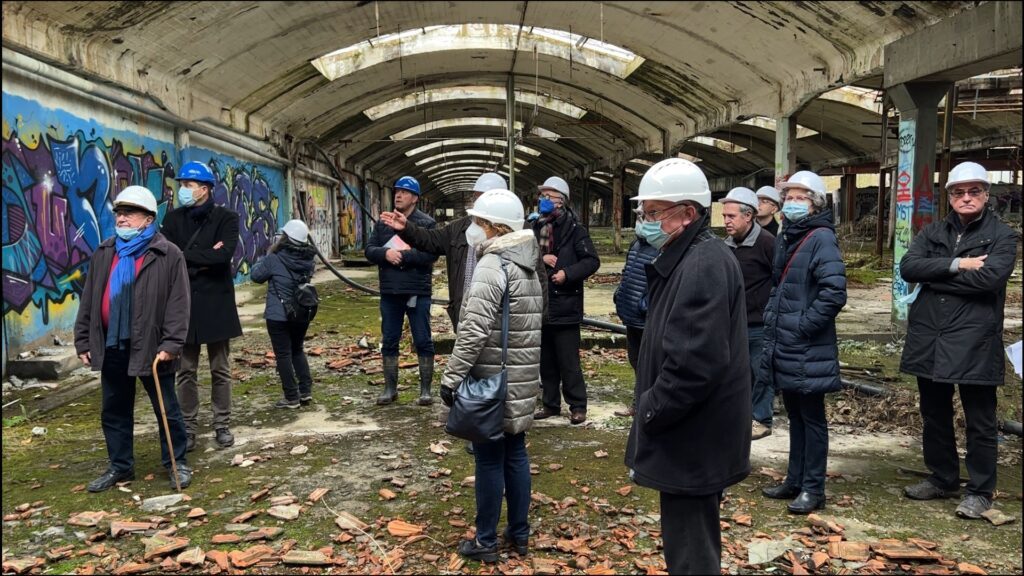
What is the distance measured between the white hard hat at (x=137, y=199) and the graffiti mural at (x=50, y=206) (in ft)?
14.0

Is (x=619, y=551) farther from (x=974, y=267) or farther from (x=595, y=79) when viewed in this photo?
(x=595, y=79)

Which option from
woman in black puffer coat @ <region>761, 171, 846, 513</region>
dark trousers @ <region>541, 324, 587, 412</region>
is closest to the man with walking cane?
dark trousers @ <region>541, 324, 587, 412</region>

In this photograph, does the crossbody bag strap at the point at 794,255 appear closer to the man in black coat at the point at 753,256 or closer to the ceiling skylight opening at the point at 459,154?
the man in black coat at the point at 753,256

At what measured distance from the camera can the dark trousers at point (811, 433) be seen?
161 inches

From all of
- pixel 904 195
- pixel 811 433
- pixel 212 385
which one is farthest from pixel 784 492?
pixel 904 195

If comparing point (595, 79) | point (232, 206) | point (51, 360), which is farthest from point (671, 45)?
point (51, 360)

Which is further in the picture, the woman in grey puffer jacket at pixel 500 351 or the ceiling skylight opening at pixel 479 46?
the ceiling skylight opening at pixel 479 46

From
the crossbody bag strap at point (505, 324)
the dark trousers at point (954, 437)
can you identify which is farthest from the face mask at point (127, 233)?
the dark trousers at point (954, 437)

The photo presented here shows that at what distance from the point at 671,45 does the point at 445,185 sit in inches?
1593

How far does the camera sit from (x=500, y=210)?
3594 millimetres

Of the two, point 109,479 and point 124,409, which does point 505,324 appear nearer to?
point 124,409

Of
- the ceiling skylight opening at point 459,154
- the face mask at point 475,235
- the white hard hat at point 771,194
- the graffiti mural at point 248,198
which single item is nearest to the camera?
the face mask at point 475,235

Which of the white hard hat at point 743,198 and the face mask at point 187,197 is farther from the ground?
the face mask at point 187,197

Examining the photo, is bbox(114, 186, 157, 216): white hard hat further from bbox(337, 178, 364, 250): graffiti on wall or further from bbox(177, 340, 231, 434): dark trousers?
bbox(337, 178, 364, 250): graffiti on wall
